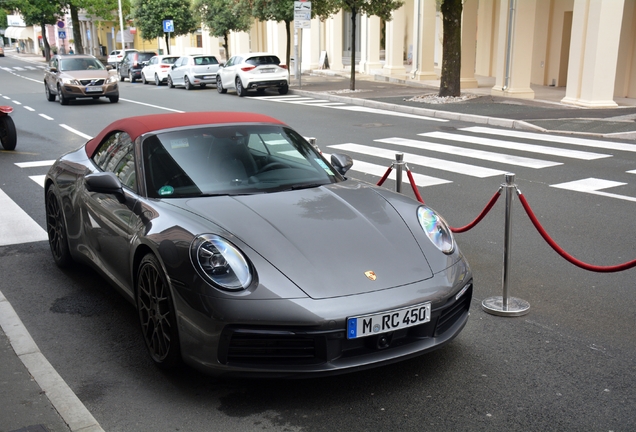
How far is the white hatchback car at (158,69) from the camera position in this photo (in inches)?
1396

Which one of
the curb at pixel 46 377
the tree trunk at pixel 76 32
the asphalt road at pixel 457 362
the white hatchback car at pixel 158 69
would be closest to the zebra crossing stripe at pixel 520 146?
the asphalt road at pixel 457 362

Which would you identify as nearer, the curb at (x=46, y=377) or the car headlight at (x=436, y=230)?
the curb at (x=46, y=377)

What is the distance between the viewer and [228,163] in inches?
193

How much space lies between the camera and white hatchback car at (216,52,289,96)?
26906mm

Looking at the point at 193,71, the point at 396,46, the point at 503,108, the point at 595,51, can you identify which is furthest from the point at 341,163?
the point at 396,46

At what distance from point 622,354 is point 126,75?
4039 centimetres

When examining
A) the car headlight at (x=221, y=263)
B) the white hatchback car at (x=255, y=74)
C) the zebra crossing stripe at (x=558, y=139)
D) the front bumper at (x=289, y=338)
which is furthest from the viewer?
the white hatchback car at (x=255, y=74)

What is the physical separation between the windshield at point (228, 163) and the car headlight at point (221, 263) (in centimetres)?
77

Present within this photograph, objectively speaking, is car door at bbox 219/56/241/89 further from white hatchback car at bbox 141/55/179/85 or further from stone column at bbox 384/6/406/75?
stone column at bbox 384/6/406/75

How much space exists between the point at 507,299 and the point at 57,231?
12.7 feet

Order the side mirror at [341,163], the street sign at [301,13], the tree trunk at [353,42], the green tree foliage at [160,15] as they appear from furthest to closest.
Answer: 1. the green tree foliage at [160,15]
2. the street sign at [301,13]
3. the tree trunk at [353,42]
4. the side mirror at [341,163]

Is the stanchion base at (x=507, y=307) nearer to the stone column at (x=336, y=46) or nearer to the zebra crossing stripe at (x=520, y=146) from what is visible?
the zebra crossing stripe at (x=520, y=146)

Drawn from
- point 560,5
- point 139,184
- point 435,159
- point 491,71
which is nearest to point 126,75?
point 491,71

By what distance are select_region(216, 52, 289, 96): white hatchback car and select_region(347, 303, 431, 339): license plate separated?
23847 millimetres
